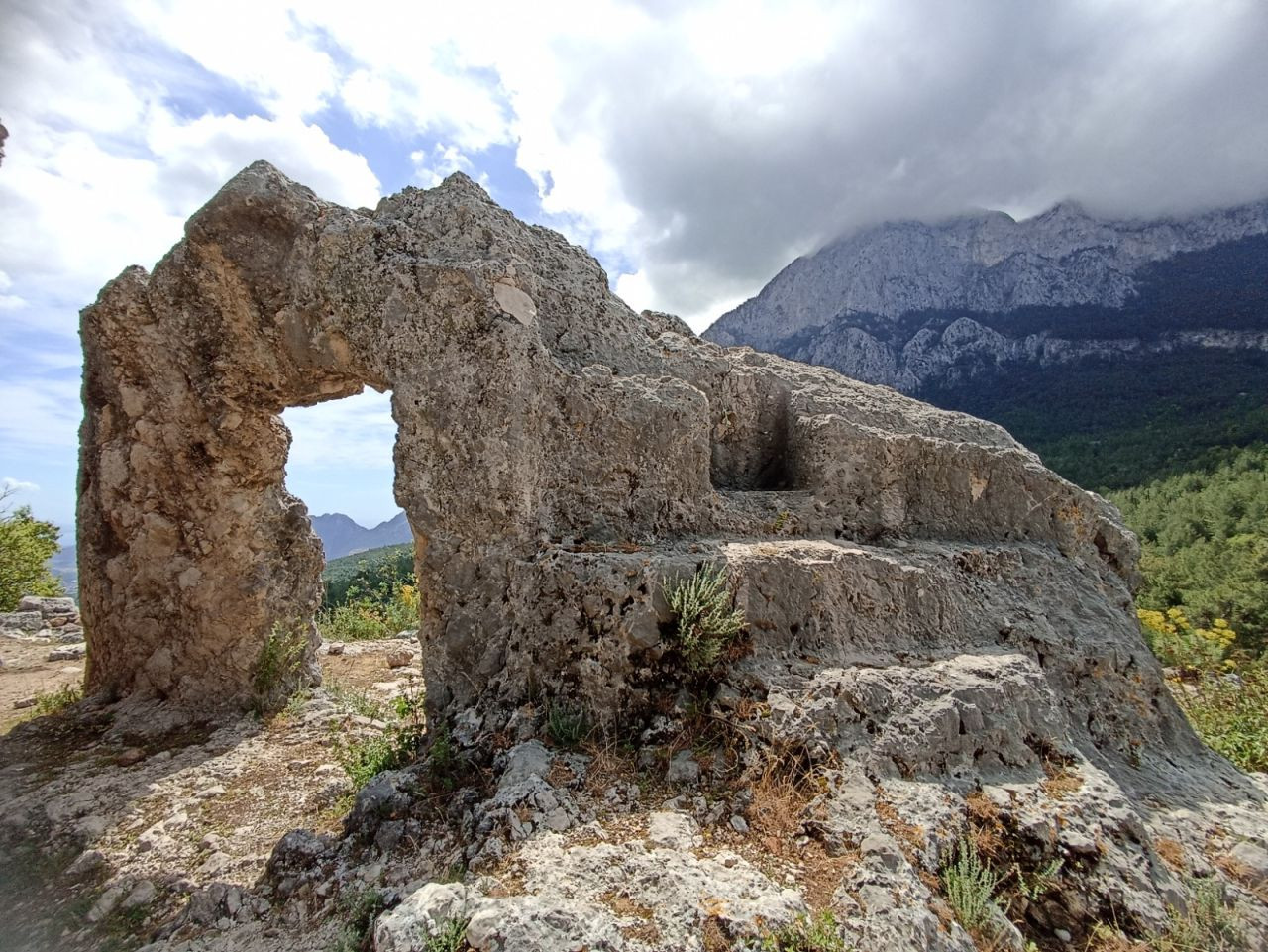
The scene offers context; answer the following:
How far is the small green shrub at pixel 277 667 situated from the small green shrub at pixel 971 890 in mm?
6862

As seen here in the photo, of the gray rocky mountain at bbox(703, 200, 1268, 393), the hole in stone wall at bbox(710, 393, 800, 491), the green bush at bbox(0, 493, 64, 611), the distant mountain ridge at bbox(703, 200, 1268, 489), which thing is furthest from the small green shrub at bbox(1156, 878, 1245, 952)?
the gray rocky mountain at bbox(703, 200, 1268, 393)

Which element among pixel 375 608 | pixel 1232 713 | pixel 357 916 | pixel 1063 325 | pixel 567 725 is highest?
pixel 1063 325

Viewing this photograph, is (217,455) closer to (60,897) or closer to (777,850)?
(60,897)

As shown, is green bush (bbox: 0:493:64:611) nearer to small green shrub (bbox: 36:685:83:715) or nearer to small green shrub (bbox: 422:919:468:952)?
small green shrub (bbox: 36:685:83:715)

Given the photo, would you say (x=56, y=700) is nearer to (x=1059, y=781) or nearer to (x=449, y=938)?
(x=449, y=938)

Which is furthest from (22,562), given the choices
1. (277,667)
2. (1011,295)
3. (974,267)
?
(974,267)

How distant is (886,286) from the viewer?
98688 mm

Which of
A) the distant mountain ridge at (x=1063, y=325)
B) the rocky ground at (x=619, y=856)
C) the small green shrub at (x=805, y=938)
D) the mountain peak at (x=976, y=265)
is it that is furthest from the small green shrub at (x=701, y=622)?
the mountain peak at (x=976, y=265)

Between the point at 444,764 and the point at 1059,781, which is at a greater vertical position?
the point at 444,764

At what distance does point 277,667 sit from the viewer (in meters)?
7.33

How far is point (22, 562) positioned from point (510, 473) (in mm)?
16550

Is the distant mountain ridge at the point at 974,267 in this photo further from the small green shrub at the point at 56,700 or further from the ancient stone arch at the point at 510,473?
the small green shrub at the point at 56,700

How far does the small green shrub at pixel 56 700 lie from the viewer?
7.22 metres

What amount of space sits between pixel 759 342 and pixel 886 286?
807 inches
